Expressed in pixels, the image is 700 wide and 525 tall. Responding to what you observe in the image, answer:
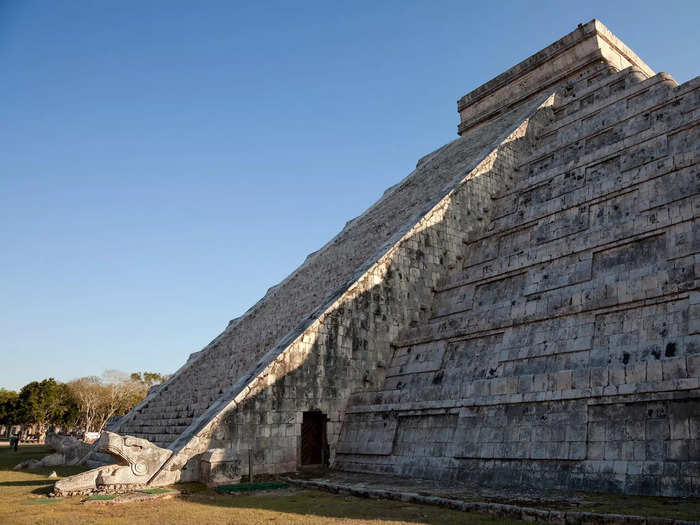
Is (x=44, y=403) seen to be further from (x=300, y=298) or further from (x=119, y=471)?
(x=119, y=471)

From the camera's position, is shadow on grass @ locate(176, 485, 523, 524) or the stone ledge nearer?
the stone ledge

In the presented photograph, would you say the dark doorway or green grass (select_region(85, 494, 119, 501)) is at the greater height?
the dark doorway

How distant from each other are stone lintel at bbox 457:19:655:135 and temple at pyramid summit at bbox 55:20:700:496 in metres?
2.34

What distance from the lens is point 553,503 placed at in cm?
620

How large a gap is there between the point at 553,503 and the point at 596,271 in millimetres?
5046

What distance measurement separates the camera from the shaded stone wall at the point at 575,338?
702cm

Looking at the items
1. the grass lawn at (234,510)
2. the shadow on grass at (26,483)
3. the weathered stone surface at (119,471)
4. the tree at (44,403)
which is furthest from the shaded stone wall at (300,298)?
the tree at (44,403)

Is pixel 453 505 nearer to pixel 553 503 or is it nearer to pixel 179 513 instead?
pixel 553 503

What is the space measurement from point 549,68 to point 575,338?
14868 mm

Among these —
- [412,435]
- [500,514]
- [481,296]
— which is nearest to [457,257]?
[481,296]

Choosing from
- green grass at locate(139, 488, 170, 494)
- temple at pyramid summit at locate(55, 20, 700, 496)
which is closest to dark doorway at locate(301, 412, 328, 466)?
temple at pyramid summit at locate(55, 20, 700, 496)

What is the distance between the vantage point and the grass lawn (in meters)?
6.35

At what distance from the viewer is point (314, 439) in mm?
11336

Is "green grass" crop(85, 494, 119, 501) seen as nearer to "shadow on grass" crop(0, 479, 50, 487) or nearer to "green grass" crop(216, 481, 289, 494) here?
"green grass" crop(216, 481, 289, 494)
